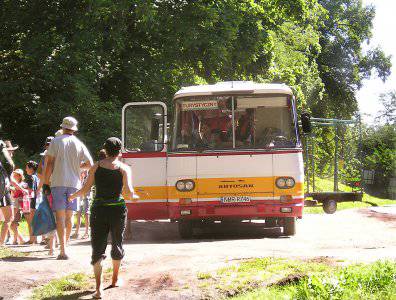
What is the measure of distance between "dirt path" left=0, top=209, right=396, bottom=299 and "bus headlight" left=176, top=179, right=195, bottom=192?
923 mm

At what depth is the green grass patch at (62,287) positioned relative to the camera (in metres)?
8.34

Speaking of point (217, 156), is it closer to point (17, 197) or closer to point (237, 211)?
point (237, 211)

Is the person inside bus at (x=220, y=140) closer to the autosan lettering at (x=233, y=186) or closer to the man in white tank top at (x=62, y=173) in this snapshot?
the autosan lettering at (x=233, y=186)

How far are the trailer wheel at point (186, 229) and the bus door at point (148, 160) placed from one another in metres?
0.49

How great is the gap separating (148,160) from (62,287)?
5.80 m

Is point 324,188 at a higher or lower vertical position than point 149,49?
lower

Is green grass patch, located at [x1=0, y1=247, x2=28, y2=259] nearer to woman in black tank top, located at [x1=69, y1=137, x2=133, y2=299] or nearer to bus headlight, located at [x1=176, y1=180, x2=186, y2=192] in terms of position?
woman in black tank top, located at [x1=69, y1=137, x2=133, y2=299]

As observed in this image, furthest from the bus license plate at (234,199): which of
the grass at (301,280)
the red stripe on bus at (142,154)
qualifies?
the grass at (301,280)

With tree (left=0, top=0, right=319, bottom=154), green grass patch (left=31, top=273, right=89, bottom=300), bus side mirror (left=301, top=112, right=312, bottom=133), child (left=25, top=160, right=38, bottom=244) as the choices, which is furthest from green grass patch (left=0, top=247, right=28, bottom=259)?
tree (left=0, top=0, right=319, bottom=154)

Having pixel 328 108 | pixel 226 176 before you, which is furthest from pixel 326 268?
pixel 328 108

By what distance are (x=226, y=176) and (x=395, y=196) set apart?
Result: 188 ft

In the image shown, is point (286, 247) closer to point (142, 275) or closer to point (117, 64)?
point (142, 275)

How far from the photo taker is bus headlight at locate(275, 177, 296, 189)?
45.6 ft

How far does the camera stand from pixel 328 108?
54969 mm
